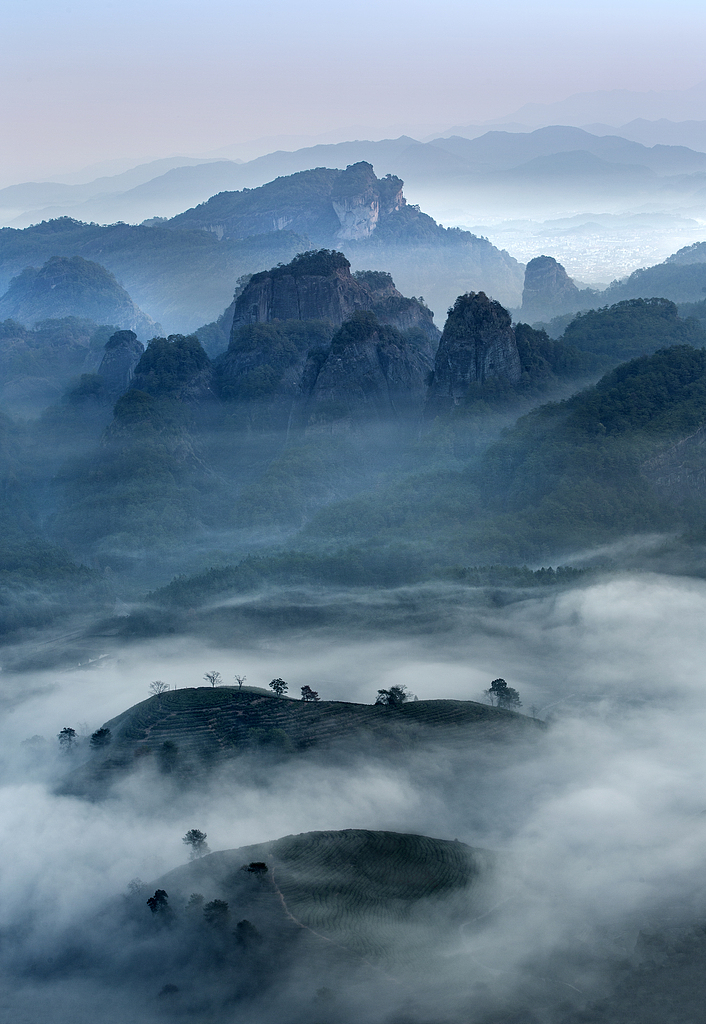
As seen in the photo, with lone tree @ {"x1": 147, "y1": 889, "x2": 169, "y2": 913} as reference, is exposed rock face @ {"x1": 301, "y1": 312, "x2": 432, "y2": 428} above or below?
above

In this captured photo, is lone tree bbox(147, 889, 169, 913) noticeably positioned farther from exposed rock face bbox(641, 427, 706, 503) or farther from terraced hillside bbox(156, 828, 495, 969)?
exposed rock face bbox(641, 427, 706, 503)

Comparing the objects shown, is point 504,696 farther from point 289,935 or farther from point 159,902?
point 159,902

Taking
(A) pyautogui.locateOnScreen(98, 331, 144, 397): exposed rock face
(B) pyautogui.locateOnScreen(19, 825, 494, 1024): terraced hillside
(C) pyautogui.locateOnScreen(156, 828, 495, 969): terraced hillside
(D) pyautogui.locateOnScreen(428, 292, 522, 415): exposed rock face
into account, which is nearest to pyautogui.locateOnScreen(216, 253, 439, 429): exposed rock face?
(D) pyautogui.locateOnScreen(428, 292, 522, 415): exposed rock face

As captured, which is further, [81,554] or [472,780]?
[81,554]

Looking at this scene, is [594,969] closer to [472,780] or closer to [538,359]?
[472,780]

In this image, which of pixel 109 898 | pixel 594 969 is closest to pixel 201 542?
pixel 109 898

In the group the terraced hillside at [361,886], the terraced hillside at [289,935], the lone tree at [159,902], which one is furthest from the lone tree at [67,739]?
the lone tree at [159,902]

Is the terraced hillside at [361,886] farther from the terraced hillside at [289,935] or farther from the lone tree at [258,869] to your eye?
the lone tree at [258,869]
